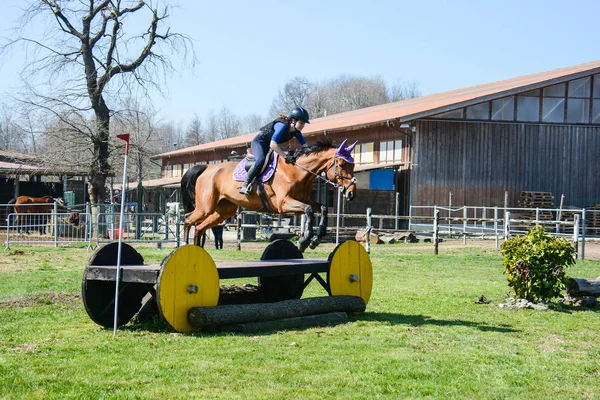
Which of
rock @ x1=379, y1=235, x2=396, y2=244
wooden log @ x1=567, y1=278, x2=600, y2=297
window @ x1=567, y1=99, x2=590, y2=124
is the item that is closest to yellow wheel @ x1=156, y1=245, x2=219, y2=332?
wooden log @ x1=567, y1=278, x2=600, y2=297

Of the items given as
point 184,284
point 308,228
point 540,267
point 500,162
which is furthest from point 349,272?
point 500,162

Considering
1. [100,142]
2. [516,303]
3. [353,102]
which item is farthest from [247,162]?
[353,102]

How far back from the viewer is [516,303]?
39.3 feet

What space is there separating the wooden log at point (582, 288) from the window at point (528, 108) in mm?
26272

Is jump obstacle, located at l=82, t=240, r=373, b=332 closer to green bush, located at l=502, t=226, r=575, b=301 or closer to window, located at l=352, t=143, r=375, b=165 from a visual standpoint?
green bush, located at l=502, t=226, r=575, b=301

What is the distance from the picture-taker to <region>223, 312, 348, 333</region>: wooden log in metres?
9.08

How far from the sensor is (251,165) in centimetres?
1165

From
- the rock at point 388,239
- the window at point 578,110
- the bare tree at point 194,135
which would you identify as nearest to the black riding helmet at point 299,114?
the rock at point 388,239

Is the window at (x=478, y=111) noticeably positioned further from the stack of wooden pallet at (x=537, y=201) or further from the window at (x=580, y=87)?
the window at (x=580, y=87)

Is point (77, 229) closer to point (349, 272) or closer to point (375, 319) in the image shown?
point (349, 272)

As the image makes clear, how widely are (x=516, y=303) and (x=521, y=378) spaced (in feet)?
17.8

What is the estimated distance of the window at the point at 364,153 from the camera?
39.8 m

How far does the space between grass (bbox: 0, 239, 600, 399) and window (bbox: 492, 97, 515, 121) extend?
1029 inches

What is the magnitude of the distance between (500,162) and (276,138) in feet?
92.3
